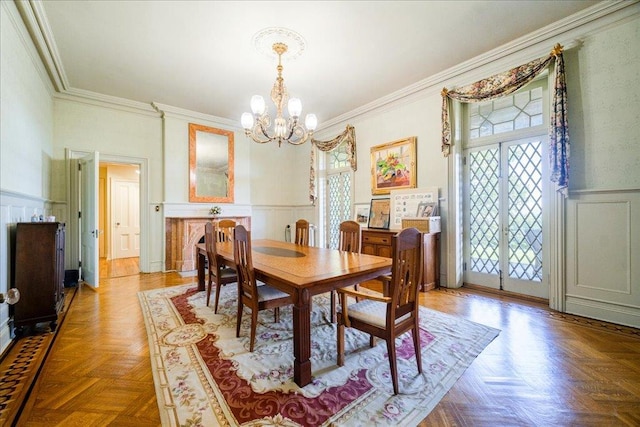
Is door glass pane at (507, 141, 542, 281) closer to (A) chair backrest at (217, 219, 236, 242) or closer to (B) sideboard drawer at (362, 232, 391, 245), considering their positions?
(B) sideboard drawer at (362, 232, 391, 245)

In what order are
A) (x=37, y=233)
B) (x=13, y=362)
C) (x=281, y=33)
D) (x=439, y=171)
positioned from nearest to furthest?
(x=13, y=362) → (x=37, y=233) → (x=281, y=33) → (x=439, y=171)

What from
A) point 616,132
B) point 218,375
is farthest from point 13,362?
point 616,132

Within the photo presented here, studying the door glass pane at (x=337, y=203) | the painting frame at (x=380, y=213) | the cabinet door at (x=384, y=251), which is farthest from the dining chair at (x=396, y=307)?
the door glass pane at (x=337, y=203)

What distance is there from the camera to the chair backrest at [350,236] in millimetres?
2895

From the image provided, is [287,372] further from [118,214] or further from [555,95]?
[118,214]

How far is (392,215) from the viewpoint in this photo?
4.49 meters

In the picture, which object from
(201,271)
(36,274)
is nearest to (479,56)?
(201,271)

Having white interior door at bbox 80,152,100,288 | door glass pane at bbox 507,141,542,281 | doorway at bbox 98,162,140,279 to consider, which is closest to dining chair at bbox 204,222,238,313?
white interior door at bbox 80,152,100,288

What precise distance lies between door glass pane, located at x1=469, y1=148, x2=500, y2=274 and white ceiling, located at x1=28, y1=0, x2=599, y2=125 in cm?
142

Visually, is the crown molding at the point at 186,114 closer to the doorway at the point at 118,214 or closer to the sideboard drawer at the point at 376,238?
the doorway at the point at 118,214

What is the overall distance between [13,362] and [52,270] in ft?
2.82

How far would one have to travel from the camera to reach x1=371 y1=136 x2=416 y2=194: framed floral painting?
14.3ft

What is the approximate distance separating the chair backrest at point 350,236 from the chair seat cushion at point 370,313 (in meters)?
0.95

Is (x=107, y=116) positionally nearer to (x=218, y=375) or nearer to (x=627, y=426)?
(x=218, y=375)
